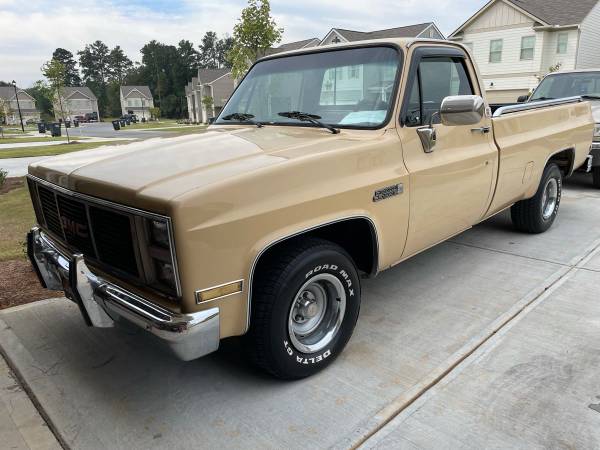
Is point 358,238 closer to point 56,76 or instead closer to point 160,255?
point 160,255

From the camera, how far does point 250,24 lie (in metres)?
17.0

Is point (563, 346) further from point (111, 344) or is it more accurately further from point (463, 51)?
point (111, 344)

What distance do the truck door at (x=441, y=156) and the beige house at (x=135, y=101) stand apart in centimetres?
9688

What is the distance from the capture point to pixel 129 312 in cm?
237

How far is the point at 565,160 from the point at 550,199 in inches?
22.9

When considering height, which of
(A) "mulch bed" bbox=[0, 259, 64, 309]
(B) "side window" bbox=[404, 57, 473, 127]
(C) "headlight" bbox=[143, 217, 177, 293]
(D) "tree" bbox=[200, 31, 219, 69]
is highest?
(D) "tree" bbox=[200, 31, 219, 69]

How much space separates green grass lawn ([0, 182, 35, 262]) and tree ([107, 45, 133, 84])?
126999mm

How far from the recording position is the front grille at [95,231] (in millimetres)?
2441

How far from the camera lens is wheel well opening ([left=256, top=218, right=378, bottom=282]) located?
304 centimetres

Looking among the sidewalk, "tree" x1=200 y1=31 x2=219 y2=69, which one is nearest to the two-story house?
the sidewalk

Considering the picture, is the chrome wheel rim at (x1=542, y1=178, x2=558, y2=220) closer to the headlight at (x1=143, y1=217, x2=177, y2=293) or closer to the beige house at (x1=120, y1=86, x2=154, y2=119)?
the headlight at (x1=143, y1=217, x2=177, y2=293)

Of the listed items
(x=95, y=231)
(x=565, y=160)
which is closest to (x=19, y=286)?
(x=95, y=231)

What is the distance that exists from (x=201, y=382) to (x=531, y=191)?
390 centimetres

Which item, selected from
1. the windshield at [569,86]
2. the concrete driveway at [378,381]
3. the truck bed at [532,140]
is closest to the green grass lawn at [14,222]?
the concrete driveway at [378,381]
